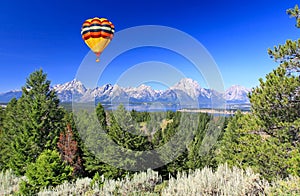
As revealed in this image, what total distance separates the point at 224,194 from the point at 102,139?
23.4 metres

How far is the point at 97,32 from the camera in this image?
18594 mm

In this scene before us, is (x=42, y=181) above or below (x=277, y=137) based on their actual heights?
below

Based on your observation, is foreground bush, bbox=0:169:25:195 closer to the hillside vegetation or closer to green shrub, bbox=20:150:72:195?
the hillside vegetation

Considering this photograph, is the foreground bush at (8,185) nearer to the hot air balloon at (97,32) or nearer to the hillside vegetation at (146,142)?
the hillside vegetation at (146,142)

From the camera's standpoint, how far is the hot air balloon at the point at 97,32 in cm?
1858

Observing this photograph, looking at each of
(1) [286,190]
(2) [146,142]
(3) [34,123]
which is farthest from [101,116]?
(1) [286,190]

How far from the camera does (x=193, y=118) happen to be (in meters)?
37.5

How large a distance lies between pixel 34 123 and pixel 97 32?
14333mm

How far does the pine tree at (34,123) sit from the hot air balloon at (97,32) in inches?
Result: 495

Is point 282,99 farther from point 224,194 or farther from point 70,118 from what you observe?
point 70,118

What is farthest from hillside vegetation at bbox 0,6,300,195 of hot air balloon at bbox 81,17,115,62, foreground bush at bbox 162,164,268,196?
hot air balloon at bbox 81,17,115,62

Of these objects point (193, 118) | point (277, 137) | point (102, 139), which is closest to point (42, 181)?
point (102, 139)

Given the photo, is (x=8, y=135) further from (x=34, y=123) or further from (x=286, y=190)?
(x=286, y=190)

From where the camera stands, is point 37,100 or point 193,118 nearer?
point 37,100
